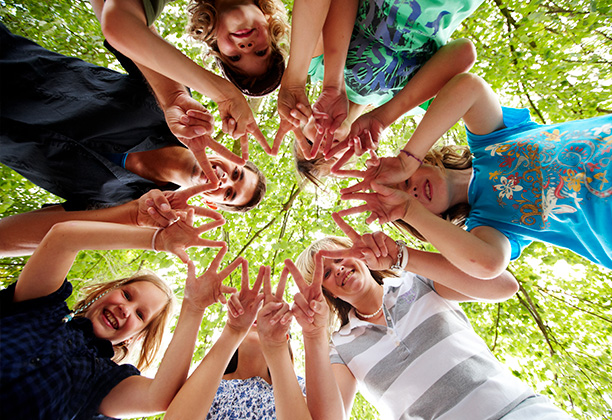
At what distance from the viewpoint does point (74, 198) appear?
8.11 feet

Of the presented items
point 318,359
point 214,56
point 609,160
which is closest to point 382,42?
point 214,56

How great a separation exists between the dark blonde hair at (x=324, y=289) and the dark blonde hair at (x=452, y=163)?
0.75 meters

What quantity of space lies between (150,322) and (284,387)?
1459 millimetres

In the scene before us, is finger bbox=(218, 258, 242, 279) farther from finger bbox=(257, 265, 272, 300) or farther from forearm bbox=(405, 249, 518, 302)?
forearm bbox=(405, 249, 518, 302)

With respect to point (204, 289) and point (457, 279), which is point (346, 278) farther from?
point (204, 289)

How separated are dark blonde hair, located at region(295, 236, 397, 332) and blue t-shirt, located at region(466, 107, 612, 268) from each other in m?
1.21

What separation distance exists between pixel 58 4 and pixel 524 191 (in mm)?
4798

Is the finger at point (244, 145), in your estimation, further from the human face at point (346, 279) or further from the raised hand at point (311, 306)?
the human face at point (346, 279)

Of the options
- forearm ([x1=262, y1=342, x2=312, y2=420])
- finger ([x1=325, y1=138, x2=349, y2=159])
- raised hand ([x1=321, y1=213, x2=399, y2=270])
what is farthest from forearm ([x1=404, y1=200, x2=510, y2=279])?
forearm ([x1=262, y1=342, x2=312, y2=420])

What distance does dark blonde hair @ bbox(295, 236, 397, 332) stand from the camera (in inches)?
117

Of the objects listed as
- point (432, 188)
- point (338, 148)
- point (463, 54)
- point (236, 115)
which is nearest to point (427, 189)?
point (432, 188)

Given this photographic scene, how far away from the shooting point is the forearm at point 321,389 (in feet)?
6.98

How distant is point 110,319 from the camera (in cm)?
241

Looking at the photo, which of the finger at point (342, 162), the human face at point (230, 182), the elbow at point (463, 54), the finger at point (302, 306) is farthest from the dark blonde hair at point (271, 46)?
the finger at point (302, 306)
